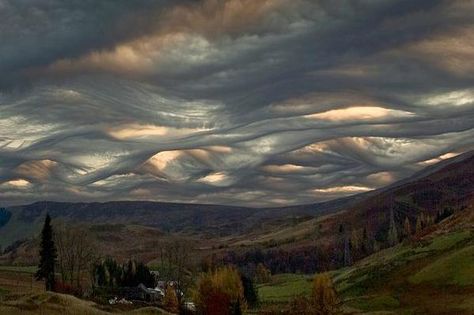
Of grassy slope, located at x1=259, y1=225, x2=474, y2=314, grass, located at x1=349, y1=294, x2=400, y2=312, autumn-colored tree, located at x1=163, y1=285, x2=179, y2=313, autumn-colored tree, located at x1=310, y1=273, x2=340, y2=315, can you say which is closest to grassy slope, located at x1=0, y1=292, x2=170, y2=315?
autumn-colored tree, located at x1=310, y1=273, x2=340, y2=315

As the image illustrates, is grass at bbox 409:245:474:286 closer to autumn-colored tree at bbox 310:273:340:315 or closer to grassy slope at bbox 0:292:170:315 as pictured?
autumn-colored tree at bbox 310:273:340:315

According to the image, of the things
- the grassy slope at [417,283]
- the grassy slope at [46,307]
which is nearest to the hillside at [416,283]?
the grassy slope at [417,283]

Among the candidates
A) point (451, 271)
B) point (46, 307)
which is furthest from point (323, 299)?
point (46, 307)

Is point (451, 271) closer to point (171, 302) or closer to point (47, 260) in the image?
point (171, 302)

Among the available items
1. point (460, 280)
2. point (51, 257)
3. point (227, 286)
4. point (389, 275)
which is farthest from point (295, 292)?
point (51, 257)

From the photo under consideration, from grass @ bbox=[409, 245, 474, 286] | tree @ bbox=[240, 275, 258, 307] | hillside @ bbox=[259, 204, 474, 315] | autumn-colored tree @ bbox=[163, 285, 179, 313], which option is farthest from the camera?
tree @ bbox=[240, 275, 258, 307]

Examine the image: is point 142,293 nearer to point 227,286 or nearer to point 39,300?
point 227,286

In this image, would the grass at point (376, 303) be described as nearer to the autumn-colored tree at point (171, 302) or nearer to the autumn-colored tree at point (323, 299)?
the autumn-colored tree at point (323, 299)
